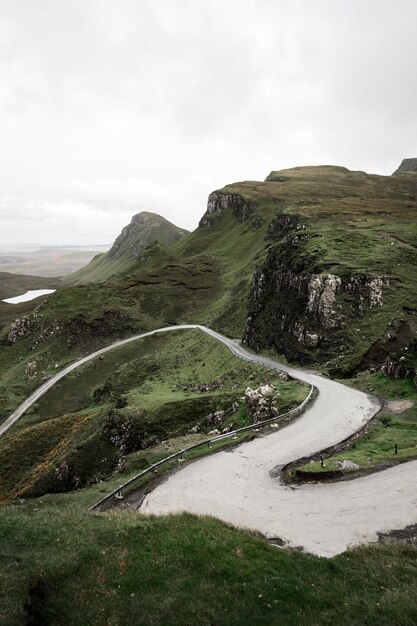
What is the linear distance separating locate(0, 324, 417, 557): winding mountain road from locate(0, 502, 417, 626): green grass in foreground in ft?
6.73

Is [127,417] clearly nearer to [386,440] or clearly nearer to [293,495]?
[293,495]

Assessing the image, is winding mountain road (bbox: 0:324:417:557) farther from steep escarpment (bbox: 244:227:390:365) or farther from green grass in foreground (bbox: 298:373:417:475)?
steep escarpment (bbox: 244:227:390:365)

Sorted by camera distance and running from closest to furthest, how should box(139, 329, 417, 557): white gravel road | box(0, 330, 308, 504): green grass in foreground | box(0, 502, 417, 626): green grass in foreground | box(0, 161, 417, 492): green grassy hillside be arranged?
box(0, 502, 417, 626): green grass in foreground < box(139, 329, 417, 557): white gravel road < box(0, 330, 308, 504): green grass in foreground < box(0, 161, 417, 492): green grassy hillside

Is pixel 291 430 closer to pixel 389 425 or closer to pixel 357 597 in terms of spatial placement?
pixel 389 425

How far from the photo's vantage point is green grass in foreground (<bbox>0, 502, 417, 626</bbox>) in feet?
46.3

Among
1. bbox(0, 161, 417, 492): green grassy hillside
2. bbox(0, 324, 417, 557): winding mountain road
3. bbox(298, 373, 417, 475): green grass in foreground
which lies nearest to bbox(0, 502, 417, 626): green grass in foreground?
bbox(0, 324, 417, 557): winding mountain road

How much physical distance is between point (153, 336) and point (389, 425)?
7414cm

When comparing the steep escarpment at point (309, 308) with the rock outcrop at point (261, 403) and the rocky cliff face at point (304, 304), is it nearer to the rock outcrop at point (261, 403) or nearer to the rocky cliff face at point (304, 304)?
the rocky cliff face at point (304, 304)

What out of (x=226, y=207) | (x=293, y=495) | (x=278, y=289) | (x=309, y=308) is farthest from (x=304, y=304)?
(x=226, y=207)

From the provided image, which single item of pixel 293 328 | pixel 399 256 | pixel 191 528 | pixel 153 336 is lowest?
pixel 153 336

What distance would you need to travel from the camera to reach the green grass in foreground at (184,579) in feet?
46.3

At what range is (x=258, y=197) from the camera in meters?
165

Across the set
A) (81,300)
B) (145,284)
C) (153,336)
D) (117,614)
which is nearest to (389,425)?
(117,614)

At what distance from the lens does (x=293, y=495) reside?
894 inches
